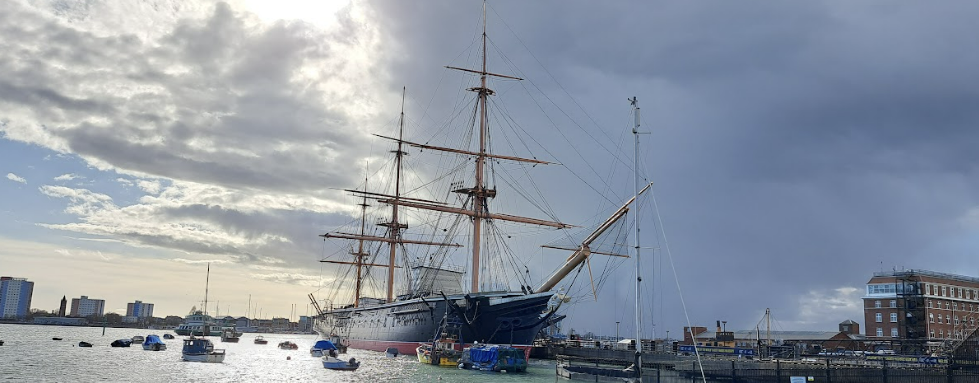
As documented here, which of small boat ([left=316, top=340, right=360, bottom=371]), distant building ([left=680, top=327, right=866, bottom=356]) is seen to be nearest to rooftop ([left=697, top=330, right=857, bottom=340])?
distant building ([left=680, top=327, right=866, bottom=356])

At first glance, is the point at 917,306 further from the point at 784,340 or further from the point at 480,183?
the point at 480,183

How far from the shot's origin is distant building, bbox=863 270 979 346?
292 ft

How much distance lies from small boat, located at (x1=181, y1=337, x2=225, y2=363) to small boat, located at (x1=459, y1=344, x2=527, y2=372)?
1122 inches

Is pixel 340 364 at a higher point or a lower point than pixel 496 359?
lower

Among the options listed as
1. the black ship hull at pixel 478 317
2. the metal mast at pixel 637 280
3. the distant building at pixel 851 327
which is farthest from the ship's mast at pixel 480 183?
the distant building at pixel 851 327

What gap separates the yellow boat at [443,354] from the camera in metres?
59.9

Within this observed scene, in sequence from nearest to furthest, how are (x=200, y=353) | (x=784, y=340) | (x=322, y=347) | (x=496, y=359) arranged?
(x=496, y=359)
(x=200, y=353)
(x=322, y=347)
(x=784, y=340)

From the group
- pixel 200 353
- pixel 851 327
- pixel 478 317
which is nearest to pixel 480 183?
pixel 478 317

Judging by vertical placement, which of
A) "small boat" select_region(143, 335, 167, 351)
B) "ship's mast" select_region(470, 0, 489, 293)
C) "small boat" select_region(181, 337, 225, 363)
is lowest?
"small boat" select_region(143, 335, 167, 351)

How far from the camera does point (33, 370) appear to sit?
56.6 metres

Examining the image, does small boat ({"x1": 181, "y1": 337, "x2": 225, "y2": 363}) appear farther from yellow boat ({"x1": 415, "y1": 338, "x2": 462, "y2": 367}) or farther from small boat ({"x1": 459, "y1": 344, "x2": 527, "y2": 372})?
small boat ({"x1": 459, "y1": 344, "x2": 527, "y2": 372})

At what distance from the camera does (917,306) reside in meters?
89.1

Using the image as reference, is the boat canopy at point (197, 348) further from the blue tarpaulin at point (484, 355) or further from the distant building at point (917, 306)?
the distant building at point (917, 306)

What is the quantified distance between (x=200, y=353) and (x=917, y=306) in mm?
85511
